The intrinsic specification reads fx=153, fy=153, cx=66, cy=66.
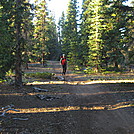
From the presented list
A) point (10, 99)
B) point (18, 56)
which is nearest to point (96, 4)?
point (18, 56)

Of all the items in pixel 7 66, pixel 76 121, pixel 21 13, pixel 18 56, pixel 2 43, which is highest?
pixel 21 13

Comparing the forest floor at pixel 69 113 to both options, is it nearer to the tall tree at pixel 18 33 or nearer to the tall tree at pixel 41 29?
the tall tree at pixel 18 33

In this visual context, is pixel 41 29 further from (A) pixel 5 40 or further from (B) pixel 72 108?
(B) pixel 72 108

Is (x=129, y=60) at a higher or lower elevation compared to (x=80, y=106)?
higher

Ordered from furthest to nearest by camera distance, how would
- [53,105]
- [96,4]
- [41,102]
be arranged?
[96,4], [41,102], [53,105]

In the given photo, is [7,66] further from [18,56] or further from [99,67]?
[99,67]

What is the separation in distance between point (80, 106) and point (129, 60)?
24.3ft

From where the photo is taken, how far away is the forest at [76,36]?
12500 millimetres

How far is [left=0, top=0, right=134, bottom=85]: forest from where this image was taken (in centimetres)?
1250

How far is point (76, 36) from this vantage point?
34.5 meters

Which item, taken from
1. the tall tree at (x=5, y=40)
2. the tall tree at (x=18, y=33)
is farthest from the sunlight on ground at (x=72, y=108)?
the tall tree at (x=18, y=33)

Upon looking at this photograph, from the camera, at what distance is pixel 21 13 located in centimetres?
1307

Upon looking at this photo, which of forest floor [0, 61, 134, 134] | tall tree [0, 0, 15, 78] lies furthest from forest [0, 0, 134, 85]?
forest floor [0, 61, 134, 134]

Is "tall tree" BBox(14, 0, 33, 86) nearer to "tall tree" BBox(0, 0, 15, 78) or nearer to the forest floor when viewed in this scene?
"tall tree" BBox(0, 0, 15, 78)
